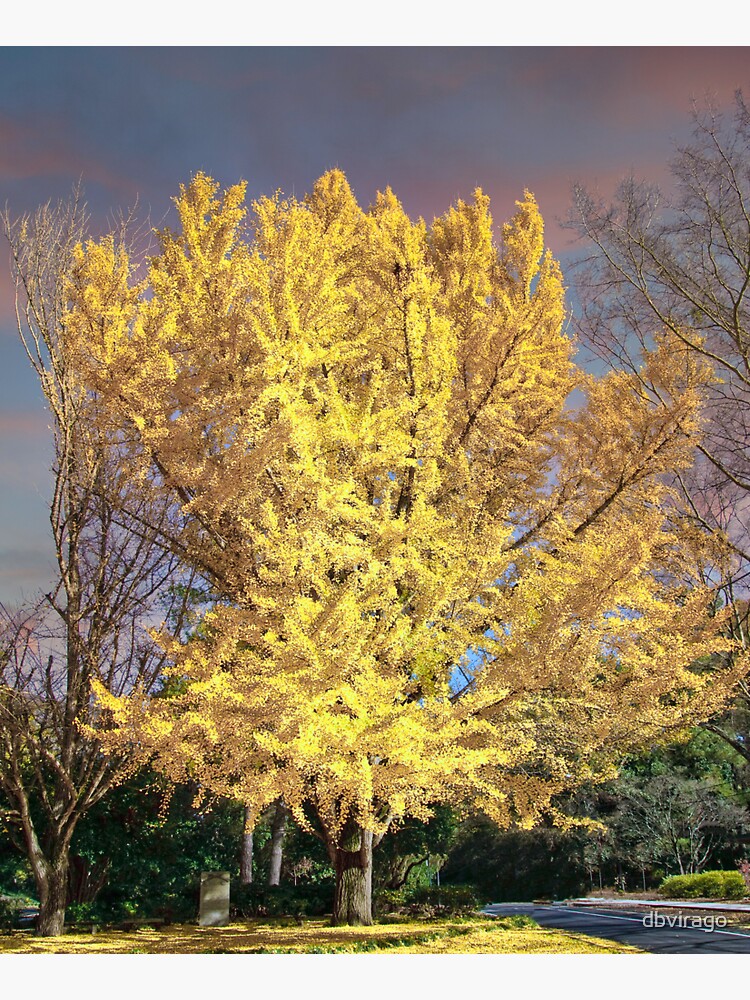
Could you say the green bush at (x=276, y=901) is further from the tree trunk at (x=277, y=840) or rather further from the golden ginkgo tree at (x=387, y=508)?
the golden ginkgo tree at (x=387, y=508)

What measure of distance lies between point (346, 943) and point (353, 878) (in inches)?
46.4

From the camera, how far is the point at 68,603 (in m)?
5.30

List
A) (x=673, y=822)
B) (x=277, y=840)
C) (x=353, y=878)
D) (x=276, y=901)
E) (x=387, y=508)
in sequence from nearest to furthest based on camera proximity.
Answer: (x=387, y=508) < (x=353, y=878) < (x=276, y=901) < (x=277, y=840) < (x=673, y=822)

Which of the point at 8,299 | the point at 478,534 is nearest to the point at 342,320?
the point at 478,534

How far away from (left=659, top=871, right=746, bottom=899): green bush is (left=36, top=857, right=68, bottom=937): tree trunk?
310 inches

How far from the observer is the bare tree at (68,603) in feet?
16.8

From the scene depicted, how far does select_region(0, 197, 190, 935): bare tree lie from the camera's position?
5109 mm

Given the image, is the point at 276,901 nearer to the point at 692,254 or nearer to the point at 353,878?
the point at 353,878

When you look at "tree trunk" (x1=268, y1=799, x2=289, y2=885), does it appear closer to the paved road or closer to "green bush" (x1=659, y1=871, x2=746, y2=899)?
the paved road

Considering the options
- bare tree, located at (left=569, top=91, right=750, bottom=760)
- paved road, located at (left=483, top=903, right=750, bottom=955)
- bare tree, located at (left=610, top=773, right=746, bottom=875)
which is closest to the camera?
paved road, located at (left=483, top=903, right=750, bottom=955)

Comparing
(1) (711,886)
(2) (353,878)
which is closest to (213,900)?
(2) (353,878)

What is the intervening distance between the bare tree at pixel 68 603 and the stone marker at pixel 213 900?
153 cm

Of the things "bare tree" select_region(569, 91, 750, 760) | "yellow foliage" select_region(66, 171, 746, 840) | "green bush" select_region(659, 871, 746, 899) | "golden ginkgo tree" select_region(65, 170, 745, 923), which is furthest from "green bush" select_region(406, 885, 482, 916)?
"bare tree" select_region(569, 91, 750, 760)
